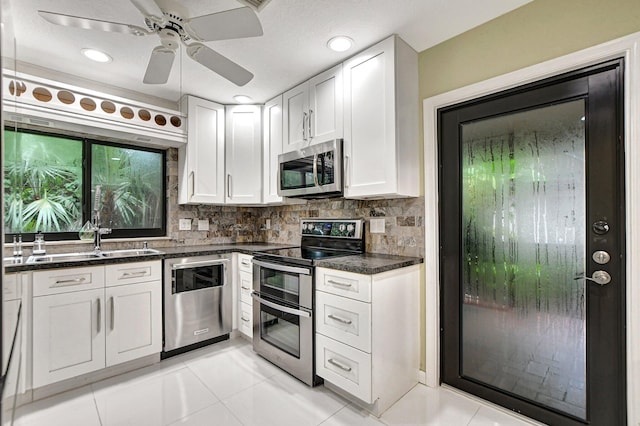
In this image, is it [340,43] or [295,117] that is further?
[295,117]

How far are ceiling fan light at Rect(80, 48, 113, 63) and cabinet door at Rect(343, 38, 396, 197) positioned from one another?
182 centimetres

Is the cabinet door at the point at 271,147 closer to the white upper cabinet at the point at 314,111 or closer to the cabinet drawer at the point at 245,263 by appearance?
the white upper cabinet at the point at 314,111

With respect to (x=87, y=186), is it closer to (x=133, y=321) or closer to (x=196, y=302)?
(x=133, y=321)

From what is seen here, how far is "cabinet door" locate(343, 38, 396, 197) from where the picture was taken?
2.03 m

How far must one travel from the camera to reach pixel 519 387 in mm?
1823

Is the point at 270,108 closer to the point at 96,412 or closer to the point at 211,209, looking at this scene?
the point at 211,209

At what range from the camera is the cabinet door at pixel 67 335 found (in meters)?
1.97

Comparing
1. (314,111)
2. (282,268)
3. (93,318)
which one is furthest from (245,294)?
(314,111)

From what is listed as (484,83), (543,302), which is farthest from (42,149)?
(543,302)

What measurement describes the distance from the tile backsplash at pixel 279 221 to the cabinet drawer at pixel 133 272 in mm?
663

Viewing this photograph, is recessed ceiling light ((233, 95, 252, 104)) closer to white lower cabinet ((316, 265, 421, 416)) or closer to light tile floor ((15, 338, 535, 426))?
white lower cabinet ((316, 265, 421, 416))

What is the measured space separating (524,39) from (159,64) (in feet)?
7.12

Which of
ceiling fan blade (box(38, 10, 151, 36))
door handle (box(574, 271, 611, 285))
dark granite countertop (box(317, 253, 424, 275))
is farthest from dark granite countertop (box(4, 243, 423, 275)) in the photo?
ceiling fan blade (box(38, 10, 151, 36))

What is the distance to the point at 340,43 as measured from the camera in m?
2.10
